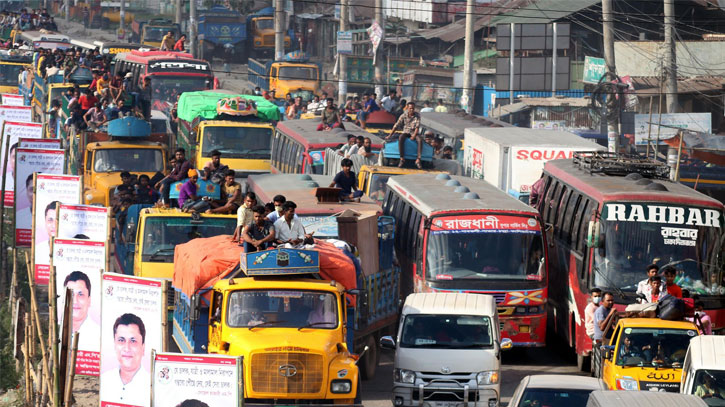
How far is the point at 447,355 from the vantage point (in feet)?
52.3

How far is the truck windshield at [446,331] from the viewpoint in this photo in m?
16.2

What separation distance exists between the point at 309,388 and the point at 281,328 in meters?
0.82

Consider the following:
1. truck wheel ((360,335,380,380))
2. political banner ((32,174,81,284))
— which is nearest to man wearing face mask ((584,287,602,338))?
truck wheel ((360,335,380,380))

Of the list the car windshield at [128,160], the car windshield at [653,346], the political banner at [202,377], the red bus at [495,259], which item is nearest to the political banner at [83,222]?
the red bus at [495,259]

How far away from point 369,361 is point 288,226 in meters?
2.80

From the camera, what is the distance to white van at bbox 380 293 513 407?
621 inches

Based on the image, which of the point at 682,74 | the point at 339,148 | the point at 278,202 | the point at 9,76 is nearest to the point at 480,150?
the point at 339,148

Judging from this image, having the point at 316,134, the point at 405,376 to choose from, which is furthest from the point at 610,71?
the point at 405,376

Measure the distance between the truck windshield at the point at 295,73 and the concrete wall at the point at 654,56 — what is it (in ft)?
46.4

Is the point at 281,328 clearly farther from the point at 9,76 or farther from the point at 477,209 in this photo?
the point at 9,76

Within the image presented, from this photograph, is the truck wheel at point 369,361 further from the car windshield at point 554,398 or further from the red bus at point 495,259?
the car windshield at point 554,398

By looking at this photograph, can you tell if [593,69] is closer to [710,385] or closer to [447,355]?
[447,355]

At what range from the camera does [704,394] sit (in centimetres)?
1289

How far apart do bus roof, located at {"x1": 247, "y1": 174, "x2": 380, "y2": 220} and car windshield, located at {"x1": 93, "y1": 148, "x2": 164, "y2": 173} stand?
3.43m
